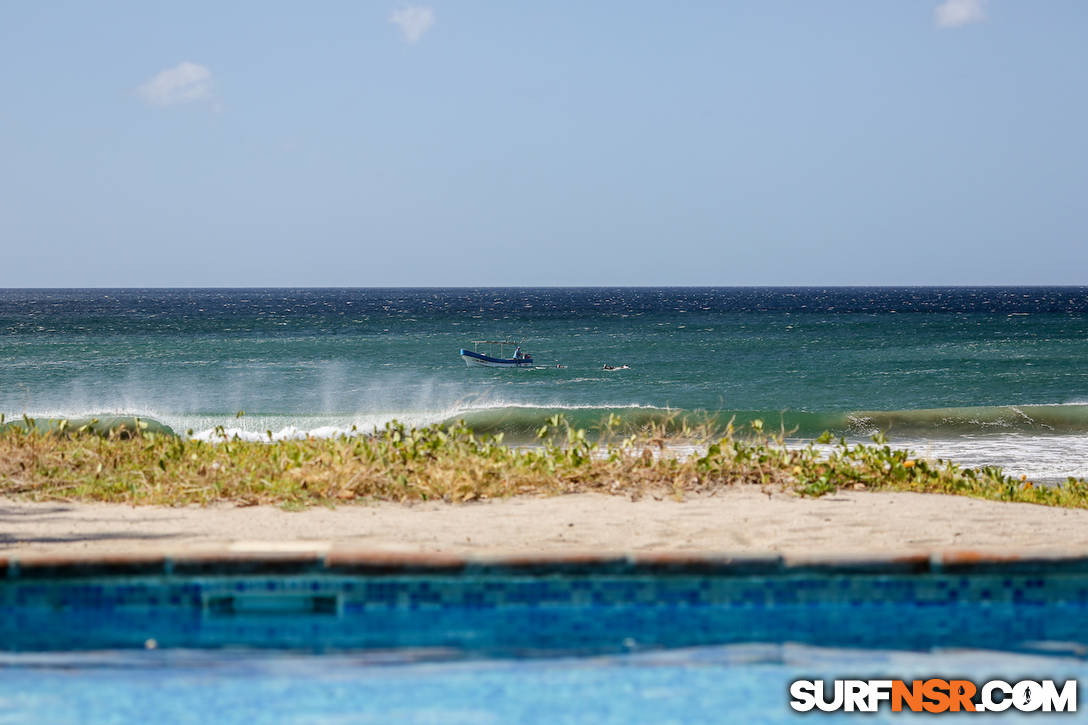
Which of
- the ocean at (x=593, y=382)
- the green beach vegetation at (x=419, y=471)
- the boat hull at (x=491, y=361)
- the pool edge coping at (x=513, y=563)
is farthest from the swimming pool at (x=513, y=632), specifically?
the boat hull at (x=491, y=361)

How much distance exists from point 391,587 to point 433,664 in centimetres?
82

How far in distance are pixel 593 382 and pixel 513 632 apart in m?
35.8

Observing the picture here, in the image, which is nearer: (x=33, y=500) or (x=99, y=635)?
(x=99, y=635)

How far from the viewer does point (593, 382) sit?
4253 centimetres

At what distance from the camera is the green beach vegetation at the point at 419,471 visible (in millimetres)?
9969

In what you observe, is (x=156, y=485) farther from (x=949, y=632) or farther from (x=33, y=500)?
(x=949, y=632)

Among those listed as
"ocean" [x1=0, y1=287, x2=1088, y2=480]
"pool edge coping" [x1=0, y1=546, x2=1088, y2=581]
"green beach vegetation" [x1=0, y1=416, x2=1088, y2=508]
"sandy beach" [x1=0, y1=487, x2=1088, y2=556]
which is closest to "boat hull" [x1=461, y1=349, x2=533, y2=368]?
"ocean" [x1=0, y1=287, x2=1088, y2=480]

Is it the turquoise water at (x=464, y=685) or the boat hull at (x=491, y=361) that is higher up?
the turquoise water at (x=464, y=685)

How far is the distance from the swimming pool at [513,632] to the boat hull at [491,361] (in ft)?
131

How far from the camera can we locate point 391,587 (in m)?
7.01

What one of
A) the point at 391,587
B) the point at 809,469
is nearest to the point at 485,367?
the point at 809,469

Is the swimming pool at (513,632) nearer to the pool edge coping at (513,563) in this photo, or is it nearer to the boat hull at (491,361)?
the pool edge coping at (513,563)

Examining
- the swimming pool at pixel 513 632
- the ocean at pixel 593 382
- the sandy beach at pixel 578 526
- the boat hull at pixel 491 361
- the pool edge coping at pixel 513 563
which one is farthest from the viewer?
the boat hull at pixel 491 361

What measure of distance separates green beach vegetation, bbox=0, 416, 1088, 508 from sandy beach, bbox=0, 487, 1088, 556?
306mm
